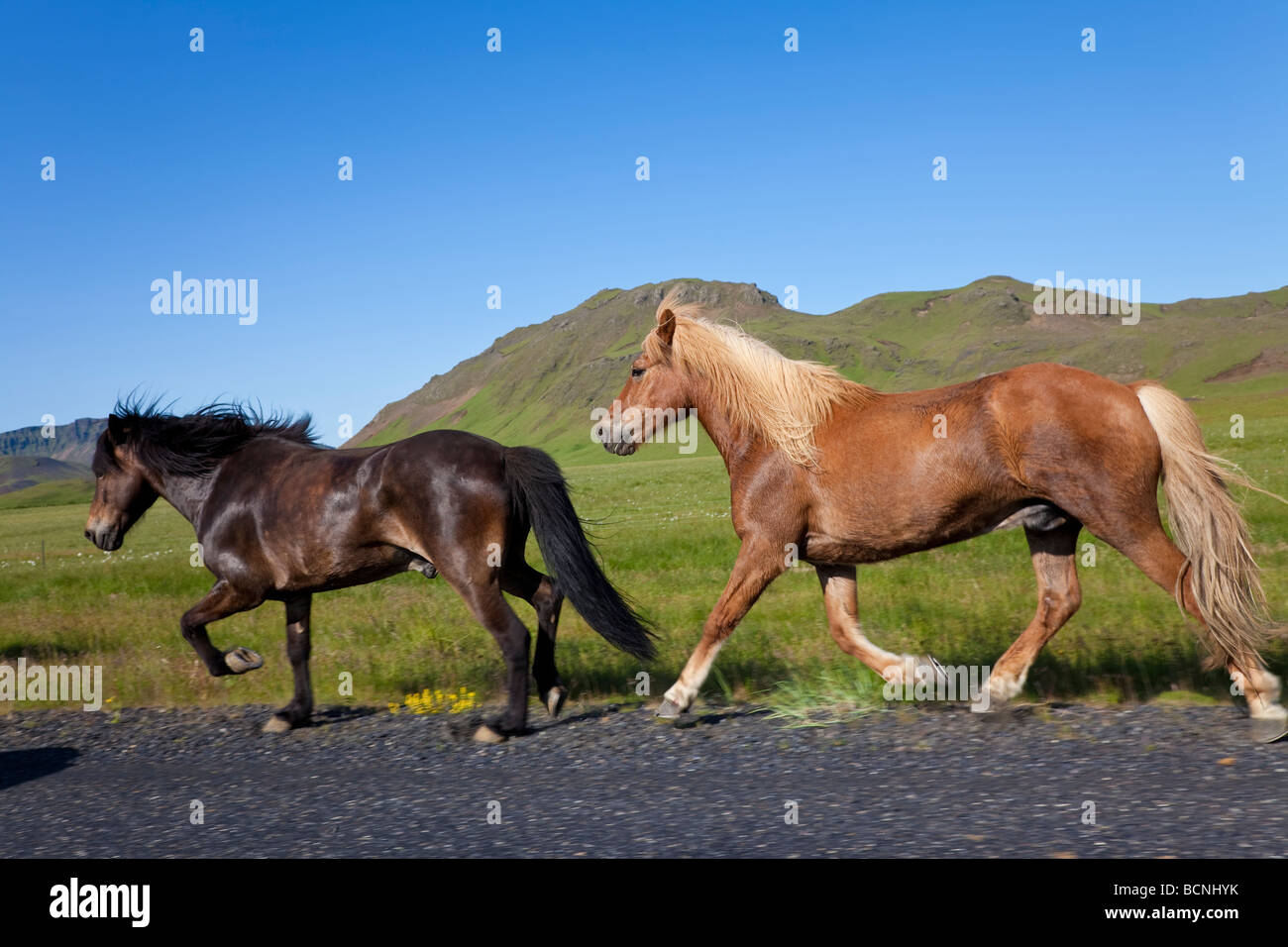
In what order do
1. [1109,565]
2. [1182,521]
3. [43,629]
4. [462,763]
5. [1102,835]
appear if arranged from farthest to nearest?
[43,629]
[1109,565]
[462,763]
[1182,521]
[1102,835]

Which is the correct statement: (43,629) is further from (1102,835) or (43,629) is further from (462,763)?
(1102,835)

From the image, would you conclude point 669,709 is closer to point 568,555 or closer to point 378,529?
point 568,555

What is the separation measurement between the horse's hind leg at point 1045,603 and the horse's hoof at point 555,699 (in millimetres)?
3468

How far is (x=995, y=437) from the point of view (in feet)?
22.3

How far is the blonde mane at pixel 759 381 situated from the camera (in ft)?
24.8

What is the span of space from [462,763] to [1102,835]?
14.0 ft

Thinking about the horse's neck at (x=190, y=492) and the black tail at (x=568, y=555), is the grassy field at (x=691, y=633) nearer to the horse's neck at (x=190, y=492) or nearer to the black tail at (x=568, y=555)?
the black tail at (x=568, y=555)

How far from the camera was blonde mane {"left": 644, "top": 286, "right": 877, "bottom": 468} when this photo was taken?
7562 millimetres

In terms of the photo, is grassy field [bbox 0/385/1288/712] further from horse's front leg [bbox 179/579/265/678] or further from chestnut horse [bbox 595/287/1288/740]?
horse's front leg [bbox 179/579/265/678]

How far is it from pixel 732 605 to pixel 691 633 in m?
4.72

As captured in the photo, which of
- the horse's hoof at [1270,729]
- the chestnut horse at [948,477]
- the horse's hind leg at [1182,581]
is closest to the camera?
the horse's hoof at [1270,729]

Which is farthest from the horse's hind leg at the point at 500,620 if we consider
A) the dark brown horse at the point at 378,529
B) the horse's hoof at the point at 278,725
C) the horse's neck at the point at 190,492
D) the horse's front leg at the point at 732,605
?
the horse's neck at the point at 190,492
